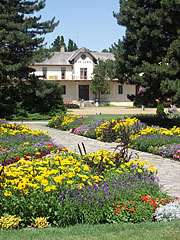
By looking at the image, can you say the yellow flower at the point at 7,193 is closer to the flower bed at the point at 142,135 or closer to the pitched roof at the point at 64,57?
the flower bed at the point at 142,135

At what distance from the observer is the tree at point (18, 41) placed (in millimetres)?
24906

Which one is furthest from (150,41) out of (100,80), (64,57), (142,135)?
(64,57)

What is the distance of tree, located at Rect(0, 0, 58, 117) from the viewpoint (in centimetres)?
2491

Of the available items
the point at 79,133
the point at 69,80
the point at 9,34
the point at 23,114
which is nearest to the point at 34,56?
the point at 9,34

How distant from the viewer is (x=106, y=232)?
14.5 feet

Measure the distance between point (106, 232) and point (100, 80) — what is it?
4788cm

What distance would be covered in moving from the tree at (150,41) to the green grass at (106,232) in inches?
379

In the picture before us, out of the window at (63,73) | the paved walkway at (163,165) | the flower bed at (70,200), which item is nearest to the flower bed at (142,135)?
the paved walkway at (163,165)

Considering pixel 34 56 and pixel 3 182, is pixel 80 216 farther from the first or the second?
pixel 34 56

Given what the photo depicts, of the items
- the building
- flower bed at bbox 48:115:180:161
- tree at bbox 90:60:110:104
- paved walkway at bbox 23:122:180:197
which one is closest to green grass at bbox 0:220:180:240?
paved walkway at bbox 23:122:180:197

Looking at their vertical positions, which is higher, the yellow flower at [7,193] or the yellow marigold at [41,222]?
the yellow flower at [7,193]

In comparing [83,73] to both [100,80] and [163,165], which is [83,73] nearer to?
[100,80]

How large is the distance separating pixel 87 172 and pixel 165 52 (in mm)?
10704

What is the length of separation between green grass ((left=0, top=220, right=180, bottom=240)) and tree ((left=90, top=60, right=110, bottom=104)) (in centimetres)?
4719
